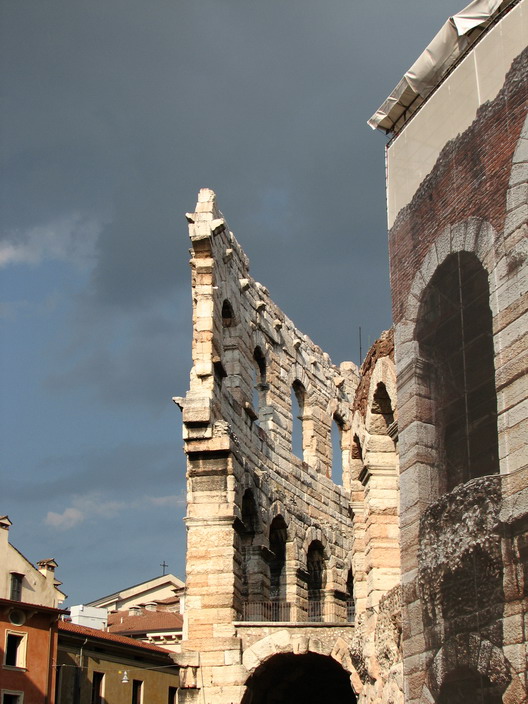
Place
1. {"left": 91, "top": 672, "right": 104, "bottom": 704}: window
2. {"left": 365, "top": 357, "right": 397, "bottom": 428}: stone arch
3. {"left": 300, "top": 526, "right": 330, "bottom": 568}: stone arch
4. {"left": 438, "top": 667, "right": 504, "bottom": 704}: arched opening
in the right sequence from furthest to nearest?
1. {"left": 91, "top": 672, "right": 104, "bottom": 704}: window
2. {"left": 300, "top": 526, "right": 330, "bottom": 568}: stone arch
3. {"left": 365, "top": 357, "right": 397, "bottom": 428}: stone arch
4. {"left": 438, "top": 667, "right": 504, "bottom": 704}: arched opening

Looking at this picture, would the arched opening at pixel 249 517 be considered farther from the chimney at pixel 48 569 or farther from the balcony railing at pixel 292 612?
the chimney at pixel 48 569

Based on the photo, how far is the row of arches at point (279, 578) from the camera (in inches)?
788

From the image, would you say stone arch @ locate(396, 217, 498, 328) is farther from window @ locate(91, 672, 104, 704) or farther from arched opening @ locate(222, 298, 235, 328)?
window @ locate(91, 672, 104, 704)

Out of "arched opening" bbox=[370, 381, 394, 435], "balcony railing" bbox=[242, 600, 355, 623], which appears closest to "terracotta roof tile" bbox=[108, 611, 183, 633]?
"balcony railing" bbox=[242, 600, 355, 623]

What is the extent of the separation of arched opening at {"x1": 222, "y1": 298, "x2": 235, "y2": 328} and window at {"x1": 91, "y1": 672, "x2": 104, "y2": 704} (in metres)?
9.86

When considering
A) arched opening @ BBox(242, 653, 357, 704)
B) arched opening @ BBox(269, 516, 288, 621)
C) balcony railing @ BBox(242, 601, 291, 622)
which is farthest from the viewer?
arched opening @ BBox(269, 516, 288, 621)

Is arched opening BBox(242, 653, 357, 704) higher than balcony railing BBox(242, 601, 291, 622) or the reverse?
the reverse

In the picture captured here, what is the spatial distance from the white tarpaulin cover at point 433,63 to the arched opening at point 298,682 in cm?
910

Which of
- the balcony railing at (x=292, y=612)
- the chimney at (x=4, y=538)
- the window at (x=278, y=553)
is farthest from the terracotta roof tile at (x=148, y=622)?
the window at (x=278, y=553)

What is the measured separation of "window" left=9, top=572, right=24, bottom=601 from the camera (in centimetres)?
2886

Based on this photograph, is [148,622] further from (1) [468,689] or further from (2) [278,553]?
(1) [468,689]

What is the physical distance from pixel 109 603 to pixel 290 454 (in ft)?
80.7

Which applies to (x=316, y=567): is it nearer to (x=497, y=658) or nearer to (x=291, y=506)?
(x=291, y=506)

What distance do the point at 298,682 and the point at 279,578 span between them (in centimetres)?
199
